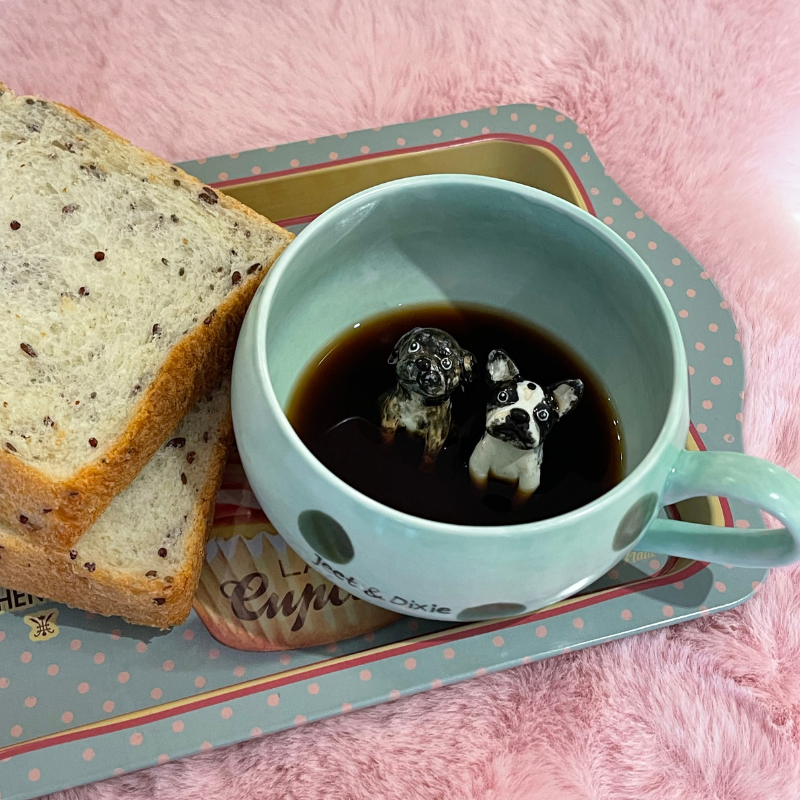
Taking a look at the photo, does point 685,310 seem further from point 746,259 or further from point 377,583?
point 377,583

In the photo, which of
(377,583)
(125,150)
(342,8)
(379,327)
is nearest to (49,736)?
(377,583)

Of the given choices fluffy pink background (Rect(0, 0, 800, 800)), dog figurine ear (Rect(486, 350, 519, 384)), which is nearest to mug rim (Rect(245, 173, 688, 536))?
dog figurine ear (Rect(486, 350, 519, 384))

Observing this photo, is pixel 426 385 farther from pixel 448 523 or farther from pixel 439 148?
pixel 439 148

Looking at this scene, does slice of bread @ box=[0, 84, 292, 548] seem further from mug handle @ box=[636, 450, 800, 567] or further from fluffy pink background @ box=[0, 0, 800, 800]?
mug handle @ box=[636, 450, 800, 567]

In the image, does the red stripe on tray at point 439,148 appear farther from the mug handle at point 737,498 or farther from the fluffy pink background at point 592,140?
the mug handle at point 737,498

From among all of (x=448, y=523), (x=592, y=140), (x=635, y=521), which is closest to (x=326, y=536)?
(x=448, y=523)

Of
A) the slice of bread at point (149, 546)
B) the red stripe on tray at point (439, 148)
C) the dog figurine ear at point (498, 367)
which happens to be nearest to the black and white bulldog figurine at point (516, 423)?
the dog figurine ear at point (498, 367)
